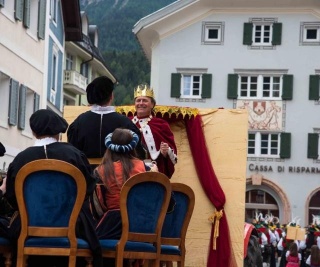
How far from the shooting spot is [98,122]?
35.1 feet

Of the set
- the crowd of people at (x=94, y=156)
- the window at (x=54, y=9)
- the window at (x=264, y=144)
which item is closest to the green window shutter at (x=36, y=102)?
the window at (x=54, y=9)

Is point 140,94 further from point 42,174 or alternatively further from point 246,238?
point 42,174

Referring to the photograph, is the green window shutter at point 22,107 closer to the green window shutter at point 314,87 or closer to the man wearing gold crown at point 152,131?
the man wearing gold crown at point 152,131

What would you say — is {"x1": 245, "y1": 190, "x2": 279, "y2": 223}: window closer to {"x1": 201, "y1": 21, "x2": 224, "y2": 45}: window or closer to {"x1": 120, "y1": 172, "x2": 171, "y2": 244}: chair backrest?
{"x1": 201, "y1": 21, "x2": 224, "y2": 45}: window

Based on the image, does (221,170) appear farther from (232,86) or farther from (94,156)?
(232,86)

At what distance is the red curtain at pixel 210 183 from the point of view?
13367 millimetres

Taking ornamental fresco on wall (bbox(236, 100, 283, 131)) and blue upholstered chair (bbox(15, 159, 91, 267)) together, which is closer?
blue upholstered chair (bbox(15, 159, 91, 267))

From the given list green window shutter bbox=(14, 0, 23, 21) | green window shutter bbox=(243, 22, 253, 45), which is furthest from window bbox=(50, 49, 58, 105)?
green window shutter bbox=(243, 22, 253, 45)

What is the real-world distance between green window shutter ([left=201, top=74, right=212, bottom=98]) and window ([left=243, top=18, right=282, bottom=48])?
2368 mm

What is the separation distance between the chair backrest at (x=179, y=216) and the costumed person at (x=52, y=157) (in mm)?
1317

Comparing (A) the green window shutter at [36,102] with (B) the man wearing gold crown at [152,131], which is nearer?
(B) the man wearing gold crown at [152,131]

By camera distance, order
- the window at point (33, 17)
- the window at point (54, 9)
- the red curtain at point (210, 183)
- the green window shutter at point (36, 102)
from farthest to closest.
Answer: the window at point (54, 9)
the green window shutter at point (36, 102)
the window at point (33, 17)
the red curtain at point (210, 183)

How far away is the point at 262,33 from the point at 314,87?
357 centimetres

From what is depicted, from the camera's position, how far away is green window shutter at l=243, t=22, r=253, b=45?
4938 centimetres
